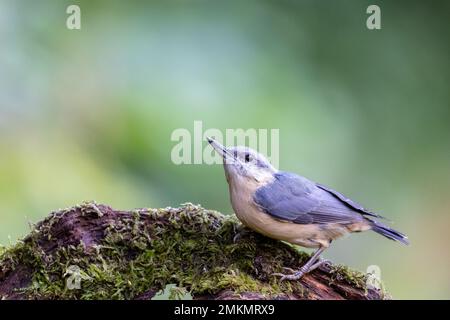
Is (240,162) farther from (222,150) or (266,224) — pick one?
(266,224)

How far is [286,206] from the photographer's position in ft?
12.8

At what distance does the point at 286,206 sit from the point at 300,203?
0.12 m

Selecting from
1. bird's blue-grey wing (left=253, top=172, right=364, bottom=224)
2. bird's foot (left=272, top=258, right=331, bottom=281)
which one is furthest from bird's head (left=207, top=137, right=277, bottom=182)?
bird's foot (left=272, top=258, right=331, bottom=281)

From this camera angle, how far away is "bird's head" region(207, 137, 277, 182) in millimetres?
4004

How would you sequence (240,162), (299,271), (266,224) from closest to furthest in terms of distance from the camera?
1. (299,271)
2. (266,224)
3. (240,162)

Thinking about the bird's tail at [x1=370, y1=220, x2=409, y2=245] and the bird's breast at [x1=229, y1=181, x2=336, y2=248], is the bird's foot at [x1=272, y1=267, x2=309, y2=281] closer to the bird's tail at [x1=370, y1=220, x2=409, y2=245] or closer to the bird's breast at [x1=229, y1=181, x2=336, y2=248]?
the bird's breast at [x1=229, y1=181, x2=336, y2=248]

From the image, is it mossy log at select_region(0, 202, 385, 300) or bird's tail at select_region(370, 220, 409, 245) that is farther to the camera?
bird's tail at select_region(370, 220, 409, 245)

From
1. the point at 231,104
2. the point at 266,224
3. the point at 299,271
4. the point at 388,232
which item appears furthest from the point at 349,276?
the point at 231,104

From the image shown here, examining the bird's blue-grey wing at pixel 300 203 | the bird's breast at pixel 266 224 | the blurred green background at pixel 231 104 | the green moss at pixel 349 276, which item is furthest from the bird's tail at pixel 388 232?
the blurred green background at pixel 231 104

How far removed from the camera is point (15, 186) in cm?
509

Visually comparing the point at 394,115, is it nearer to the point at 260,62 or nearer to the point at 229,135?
the point at 260,62

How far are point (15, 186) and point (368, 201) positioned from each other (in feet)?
11.8

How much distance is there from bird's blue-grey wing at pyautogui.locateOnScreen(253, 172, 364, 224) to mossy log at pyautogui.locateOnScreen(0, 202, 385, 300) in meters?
0.24
